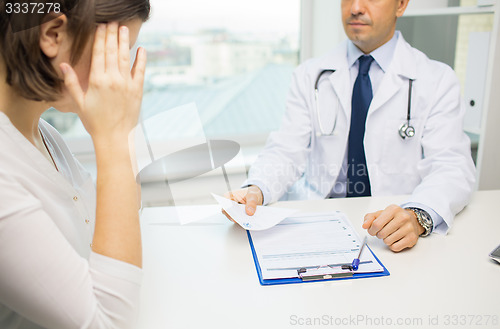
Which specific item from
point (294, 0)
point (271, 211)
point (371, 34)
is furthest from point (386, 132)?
point (294, 0)

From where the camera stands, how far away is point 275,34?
2166 millimetres

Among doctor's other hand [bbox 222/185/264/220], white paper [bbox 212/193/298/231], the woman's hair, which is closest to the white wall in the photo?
doctor's other hand [bbox 222/185/264/220]

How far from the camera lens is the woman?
546mm

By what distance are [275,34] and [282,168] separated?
1009mm

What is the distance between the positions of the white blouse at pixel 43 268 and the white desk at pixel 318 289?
11 cm

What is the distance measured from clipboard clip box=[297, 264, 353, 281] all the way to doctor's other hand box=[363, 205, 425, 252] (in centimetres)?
14

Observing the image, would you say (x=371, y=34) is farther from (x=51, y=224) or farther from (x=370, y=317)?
(x=51, y=224)

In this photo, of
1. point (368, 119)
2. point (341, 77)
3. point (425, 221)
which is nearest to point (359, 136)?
point (368, 119)

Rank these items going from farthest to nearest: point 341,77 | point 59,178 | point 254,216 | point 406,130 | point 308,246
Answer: point 341,77, point 406,130, point 254,216, point 308,246, point 59,178

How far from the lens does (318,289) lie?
2.49 feet

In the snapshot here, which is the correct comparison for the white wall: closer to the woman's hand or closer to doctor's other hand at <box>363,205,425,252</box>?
doctor's other hand at <box>363,205,425,252</box>

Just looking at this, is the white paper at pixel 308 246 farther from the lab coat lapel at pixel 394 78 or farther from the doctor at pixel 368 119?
the lab coat lapel at pixel 394 78

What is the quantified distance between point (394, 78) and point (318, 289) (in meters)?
0.94

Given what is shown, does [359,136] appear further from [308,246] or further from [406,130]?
[308,246]
